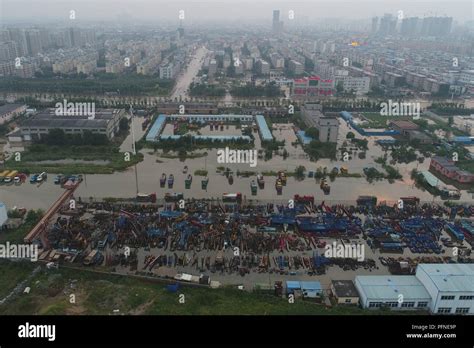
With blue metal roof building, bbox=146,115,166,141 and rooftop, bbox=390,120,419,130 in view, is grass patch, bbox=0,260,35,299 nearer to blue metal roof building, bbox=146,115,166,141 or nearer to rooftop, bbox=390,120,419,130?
blue metal roof building, bbox=146,115,166,141

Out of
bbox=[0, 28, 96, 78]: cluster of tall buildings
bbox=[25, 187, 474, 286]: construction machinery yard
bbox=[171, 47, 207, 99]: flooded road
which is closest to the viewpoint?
bbox=[25, 187, 474, 286]: construction machinery yard

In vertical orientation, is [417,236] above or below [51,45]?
below

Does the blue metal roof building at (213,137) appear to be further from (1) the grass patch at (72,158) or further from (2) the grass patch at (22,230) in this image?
(2) the grass patch at (22,230)

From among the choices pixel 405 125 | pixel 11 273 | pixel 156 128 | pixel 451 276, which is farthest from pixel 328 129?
pixel 11 273

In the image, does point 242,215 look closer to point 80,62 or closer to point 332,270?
point 332,270

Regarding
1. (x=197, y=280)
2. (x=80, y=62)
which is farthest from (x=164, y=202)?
(x=80, y=62)

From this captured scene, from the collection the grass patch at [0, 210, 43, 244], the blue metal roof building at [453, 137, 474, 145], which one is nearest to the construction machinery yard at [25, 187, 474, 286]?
the grass patch at [0, 210, 43, 244]

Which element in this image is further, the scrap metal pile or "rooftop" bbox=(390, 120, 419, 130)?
"rooftop" bbox=(390, 120, 419, 130)
